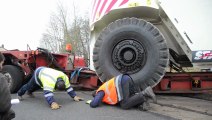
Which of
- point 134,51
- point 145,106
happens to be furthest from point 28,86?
point 145,106

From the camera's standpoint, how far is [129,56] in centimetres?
695

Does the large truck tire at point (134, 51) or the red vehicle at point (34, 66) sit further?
the red vehicle at point (34, 66)

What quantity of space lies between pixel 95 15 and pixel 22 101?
227cm

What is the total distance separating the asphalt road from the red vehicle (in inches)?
60.3

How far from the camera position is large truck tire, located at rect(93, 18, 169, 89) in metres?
6.82

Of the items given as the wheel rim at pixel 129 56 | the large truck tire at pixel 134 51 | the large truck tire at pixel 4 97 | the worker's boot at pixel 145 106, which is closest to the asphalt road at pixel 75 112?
the worker's boot at pixel 145 106

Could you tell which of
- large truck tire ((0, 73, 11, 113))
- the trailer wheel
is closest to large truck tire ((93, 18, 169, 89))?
the trailer wheel

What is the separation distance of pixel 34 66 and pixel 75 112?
323 centimetres

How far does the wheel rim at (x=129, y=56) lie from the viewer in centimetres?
695

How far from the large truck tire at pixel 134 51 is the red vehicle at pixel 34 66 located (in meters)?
1.15

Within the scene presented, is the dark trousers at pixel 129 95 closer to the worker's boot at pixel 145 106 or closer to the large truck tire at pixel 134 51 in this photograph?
the worker's boot at pixel 145 106

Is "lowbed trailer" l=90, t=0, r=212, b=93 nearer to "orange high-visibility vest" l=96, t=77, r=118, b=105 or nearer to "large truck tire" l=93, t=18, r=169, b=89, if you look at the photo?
"large truck tire" l=93, t=18, r=169, b=89

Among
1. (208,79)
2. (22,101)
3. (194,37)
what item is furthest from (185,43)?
(22,101)

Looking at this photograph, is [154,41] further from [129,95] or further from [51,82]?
[51,82]
